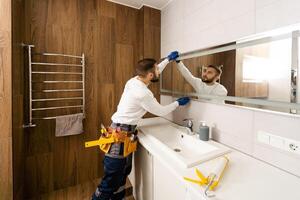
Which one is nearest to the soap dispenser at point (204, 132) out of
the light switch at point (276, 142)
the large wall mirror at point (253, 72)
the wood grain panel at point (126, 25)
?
the large wall mirror at point (253, 72)

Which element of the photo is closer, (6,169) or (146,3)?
(6,169)

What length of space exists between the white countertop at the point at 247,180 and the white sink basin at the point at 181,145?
0.04 m

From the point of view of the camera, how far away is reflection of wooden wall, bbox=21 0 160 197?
1.65 metres

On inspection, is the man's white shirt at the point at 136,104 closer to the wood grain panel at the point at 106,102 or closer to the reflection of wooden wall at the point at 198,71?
the reflection of wooden wall at the point at 198,71

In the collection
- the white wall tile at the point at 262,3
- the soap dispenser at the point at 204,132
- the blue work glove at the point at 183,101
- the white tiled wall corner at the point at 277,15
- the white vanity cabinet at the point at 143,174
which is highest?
the white wall tile at the point at 262,3

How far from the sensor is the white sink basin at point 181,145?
966mm

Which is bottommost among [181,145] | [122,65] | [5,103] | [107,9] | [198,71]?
[181,145]

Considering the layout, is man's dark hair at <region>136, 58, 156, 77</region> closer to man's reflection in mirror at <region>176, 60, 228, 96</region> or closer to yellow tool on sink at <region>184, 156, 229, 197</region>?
man's reflection in mirror at <region>176, 60, 228, 96</region>

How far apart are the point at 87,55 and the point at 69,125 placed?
2.78ft

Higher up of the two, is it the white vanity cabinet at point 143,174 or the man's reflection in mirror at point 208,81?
the man's reflection in mirror at point 208,81

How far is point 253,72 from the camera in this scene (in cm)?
101

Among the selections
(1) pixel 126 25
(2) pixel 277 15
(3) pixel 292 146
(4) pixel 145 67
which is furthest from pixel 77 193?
(2) pixel 277 15

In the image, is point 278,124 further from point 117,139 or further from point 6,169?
point 6,169

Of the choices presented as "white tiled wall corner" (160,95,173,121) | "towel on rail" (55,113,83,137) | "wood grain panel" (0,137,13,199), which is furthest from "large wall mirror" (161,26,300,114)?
"wood grain panel" (0,137,13,199)
